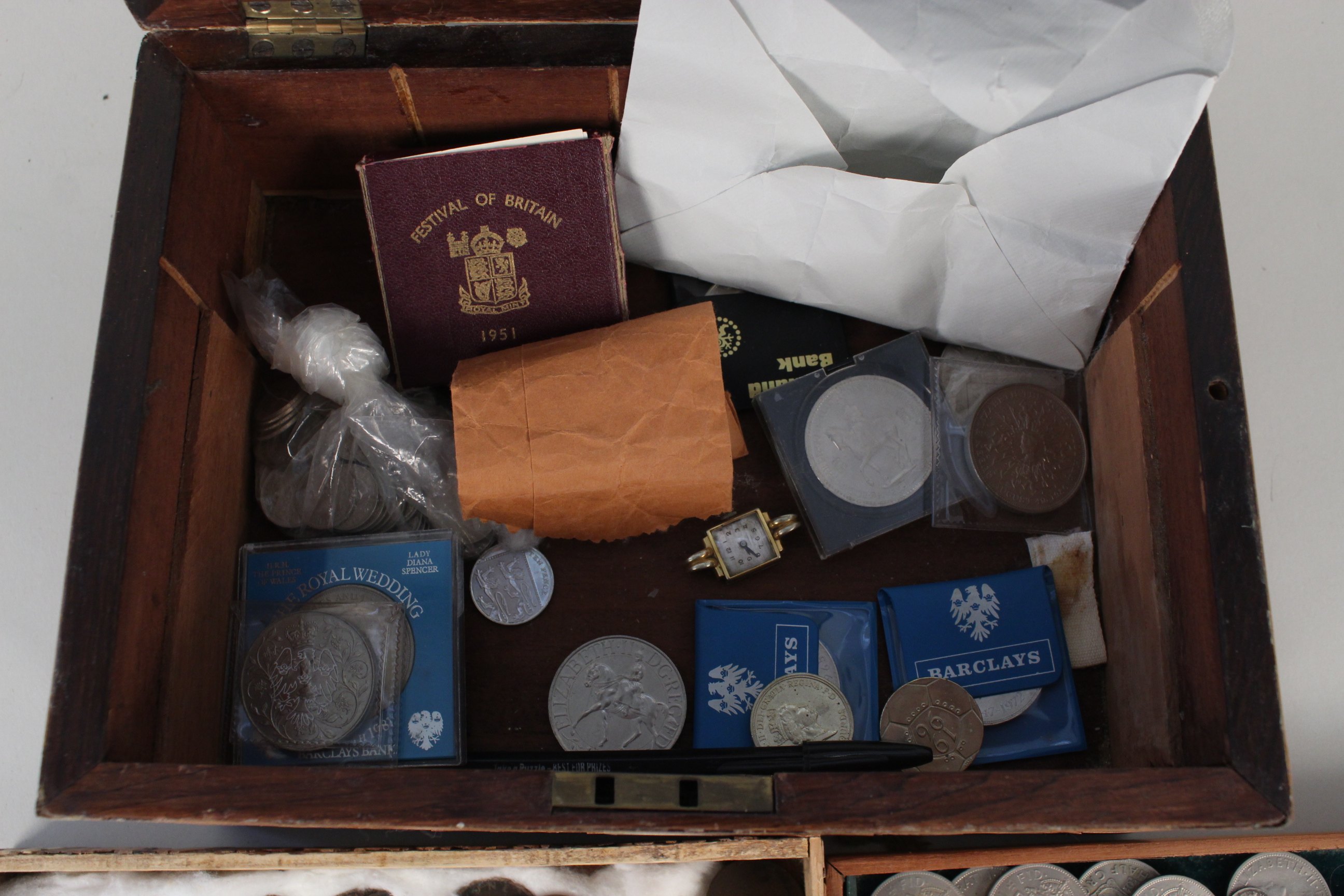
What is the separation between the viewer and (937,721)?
86 cm

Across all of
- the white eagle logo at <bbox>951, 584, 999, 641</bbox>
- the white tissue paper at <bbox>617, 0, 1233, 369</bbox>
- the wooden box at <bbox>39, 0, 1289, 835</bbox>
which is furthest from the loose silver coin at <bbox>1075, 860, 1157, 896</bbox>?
the white tissue paper at <bbox>617, 0, 1233, 369</bbox>

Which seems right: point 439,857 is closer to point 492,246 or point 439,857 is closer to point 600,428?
point 600,428

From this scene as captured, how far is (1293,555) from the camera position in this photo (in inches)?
45.7

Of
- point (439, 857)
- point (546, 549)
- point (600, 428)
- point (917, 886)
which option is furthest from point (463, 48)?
point (917, 886)

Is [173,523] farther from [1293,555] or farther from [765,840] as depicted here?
[1293,555]

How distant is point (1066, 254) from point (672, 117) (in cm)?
39

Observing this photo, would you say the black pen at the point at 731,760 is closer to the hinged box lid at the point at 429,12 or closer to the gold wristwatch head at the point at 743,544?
the gold wristwatch head at the point at 743,544

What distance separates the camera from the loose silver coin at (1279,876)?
2.99ft

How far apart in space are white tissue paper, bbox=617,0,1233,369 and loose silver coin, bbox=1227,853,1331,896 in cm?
50

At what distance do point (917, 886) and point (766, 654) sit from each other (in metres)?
0.24

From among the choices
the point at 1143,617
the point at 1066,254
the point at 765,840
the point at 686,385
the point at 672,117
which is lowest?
the point at 765,840

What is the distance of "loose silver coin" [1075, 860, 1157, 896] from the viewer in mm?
886

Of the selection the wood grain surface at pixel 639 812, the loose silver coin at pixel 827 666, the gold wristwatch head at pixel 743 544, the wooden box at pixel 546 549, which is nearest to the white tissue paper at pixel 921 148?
the wooden box at pixel 546 549

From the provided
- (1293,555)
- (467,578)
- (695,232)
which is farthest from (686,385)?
(1293,555)
